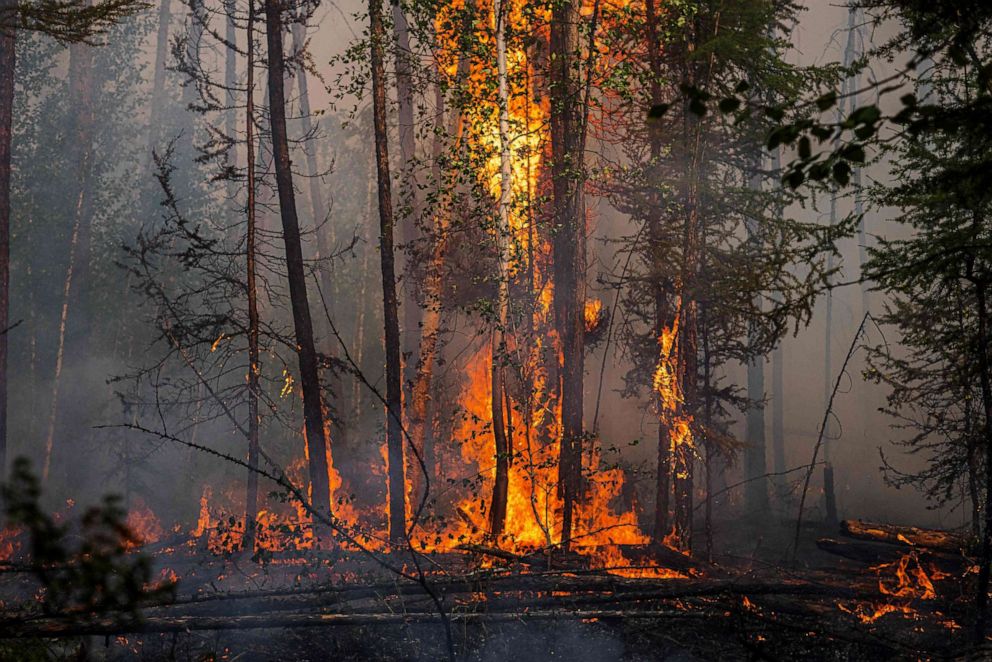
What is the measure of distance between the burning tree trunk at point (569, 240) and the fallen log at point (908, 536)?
4.52 meters

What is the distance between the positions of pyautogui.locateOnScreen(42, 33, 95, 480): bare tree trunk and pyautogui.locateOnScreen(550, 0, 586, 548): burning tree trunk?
16286 mm

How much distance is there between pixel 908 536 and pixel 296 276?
10.9 metres

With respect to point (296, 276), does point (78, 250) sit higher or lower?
higher

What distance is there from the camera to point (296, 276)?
15227 millimetres

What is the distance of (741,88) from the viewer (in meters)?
3.60

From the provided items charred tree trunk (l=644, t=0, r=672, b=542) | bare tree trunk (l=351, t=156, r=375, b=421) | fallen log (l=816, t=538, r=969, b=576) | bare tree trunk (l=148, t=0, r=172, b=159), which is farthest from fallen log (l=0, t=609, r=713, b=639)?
bare tree trunk (l=148, t=0, r=172, b=159)

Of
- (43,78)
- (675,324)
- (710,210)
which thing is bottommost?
(675,324)

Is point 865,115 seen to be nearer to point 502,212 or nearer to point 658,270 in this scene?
point 502,212

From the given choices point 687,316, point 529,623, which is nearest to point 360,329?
point 687,316

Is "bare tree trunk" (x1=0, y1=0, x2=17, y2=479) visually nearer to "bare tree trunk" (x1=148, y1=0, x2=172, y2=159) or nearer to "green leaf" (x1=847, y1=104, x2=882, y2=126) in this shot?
"green leaf" (x1=847, y1=104, x2=882, y2=126)

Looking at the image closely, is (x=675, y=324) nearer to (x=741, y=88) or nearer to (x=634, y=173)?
(x=634, y=173)

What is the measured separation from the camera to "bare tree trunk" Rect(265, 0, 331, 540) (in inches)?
593

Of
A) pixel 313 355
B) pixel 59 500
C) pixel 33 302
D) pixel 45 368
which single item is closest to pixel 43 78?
pixel 33 302

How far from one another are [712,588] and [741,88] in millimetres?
6296
